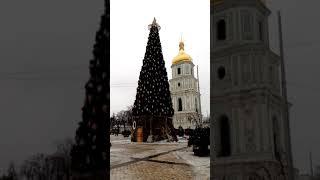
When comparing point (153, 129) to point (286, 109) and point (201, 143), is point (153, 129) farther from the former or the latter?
point (286, 109)

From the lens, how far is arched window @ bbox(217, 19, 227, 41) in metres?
6.48

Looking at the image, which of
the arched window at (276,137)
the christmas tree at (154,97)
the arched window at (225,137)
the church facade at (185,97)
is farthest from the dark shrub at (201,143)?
the church facade at (185,97)

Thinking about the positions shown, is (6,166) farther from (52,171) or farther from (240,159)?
(240,159)

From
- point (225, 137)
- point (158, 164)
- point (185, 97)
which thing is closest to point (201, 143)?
point (225, 137)

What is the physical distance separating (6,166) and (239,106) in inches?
136

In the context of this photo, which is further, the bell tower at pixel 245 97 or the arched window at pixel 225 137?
the arched window at pixel 225 137

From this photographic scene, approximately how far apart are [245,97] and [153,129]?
2092 millimetres

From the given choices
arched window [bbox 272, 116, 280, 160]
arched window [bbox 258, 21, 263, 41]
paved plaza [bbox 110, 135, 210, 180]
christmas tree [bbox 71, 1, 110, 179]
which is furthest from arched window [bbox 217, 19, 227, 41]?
christmas tree [bbox 71, 1, 110, 179]

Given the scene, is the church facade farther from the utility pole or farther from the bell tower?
the utility pole

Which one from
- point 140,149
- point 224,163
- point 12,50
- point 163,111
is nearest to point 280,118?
Result: point 224,163

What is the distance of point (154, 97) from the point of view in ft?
27.6

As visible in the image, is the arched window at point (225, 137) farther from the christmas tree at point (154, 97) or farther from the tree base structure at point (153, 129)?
the christmas tree at point (154, 97)

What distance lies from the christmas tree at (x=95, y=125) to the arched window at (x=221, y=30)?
2578 millimetres

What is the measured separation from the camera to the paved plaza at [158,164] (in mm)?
5386
